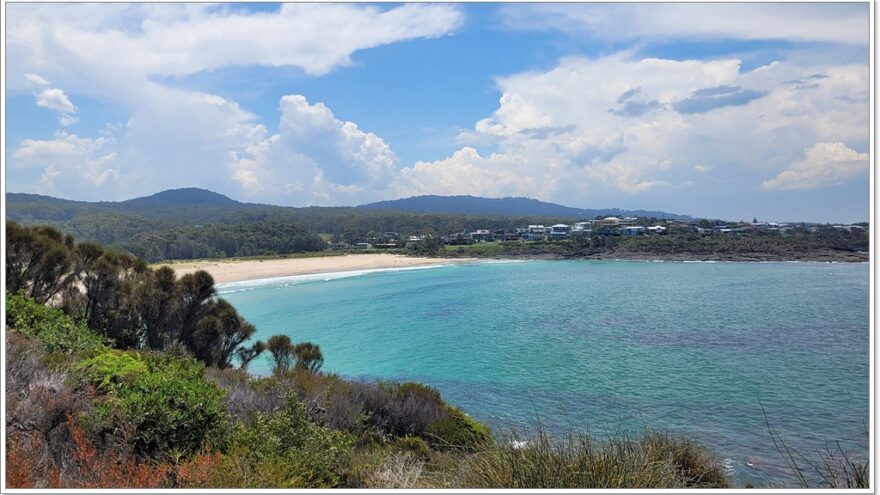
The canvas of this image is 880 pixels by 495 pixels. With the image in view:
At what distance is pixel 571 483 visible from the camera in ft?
12.6

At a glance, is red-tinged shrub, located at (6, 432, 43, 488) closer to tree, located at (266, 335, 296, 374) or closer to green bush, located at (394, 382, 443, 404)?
green bush, located at (394, 382, 443, 404)

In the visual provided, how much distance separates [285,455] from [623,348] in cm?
2088

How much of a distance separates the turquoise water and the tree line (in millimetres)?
4406

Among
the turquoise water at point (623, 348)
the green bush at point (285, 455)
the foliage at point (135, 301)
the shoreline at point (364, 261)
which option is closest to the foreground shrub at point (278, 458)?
the green bush at point (285, 455)

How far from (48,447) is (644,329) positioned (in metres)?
27.3

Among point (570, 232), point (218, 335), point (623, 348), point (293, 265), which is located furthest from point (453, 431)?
point (570, 232)

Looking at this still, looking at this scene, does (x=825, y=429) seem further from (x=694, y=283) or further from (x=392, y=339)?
(x=694, y=283)

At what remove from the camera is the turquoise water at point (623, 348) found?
549 inches

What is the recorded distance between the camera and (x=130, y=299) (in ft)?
47.1

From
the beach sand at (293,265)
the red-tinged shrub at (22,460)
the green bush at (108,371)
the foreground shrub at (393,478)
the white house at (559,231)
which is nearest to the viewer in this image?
the red-tinged shrub at (22,460)

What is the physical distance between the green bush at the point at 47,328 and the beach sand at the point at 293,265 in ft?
127

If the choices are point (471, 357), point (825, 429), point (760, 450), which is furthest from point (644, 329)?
point (760, 450)

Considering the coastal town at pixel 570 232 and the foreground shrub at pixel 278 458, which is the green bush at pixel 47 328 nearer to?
the foreground shrub at pixel 278 458

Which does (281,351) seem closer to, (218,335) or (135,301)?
(218,335)
